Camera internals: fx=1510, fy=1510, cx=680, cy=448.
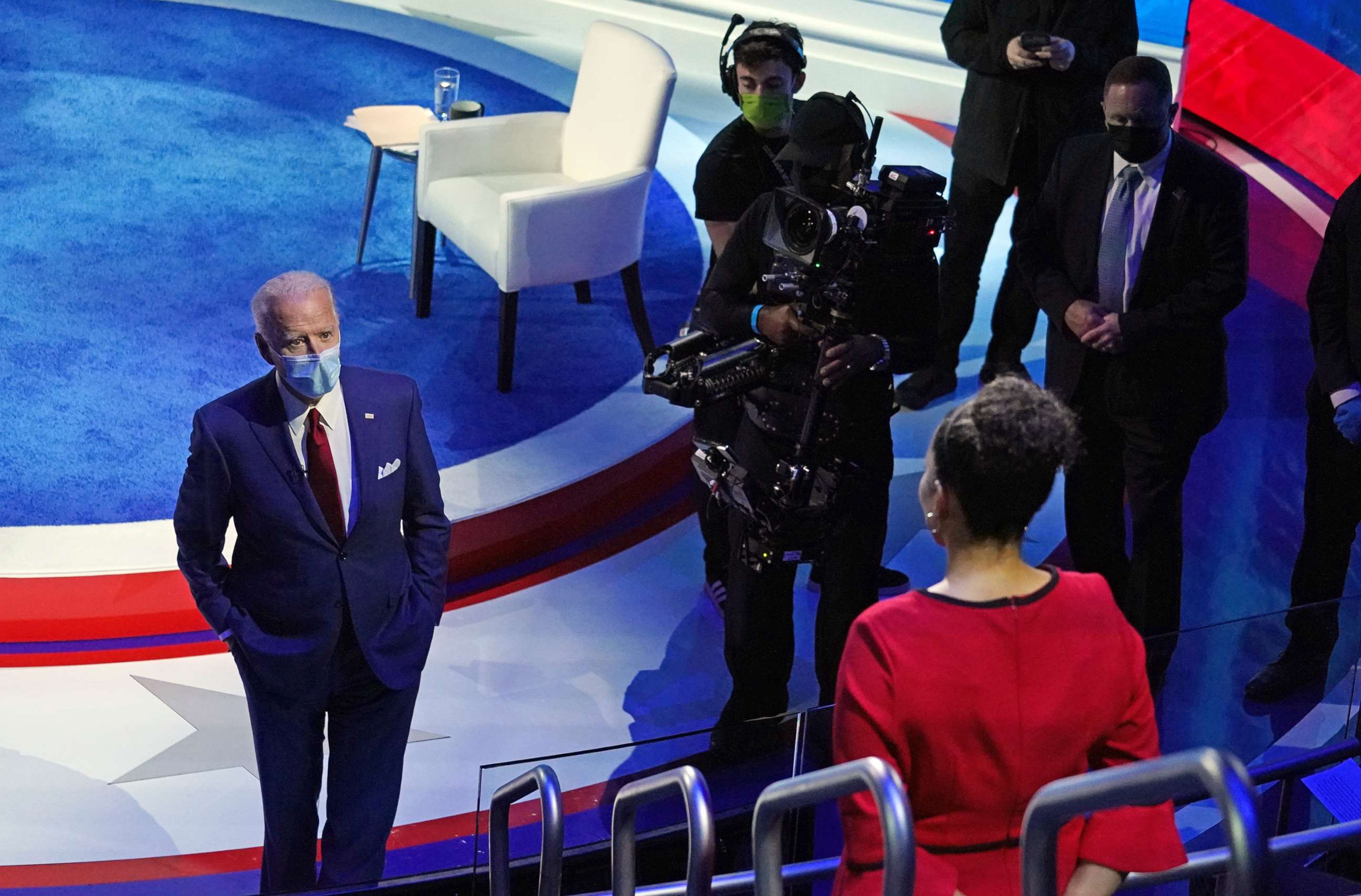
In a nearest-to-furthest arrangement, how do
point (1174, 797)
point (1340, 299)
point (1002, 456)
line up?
1. point (1174, 797)
2. point (1002, 456)
3. point (1340, 299)

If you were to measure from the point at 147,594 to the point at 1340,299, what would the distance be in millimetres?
3247

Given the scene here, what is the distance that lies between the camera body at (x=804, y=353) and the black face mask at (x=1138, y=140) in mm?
669

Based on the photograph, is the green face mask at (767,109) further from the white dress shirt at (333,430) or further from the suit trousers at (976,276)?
the white dress shirt at (333,430)

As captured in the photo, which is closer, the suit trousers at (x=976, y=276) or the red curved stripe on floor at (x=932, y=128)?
the suit trousers at (x=976, y=276)

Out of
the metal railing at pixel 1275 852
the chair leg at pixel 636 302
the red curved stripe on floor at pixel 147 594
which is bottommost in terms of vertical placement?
the red curved stripe on floor at pixel 147 594

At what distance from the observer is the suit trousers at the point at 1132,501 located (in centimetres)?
385

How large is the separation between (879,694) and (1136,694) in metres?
0.34

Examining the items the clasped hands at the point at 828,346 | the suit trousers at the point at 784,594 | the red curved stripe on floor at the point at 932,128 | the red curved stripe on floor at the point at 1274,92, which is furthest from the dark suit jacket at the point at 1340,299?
the red curved stripe on floor at the point at 932,128

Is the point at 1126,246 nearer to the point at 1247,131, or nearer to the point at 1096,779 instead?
the point at 1096,779

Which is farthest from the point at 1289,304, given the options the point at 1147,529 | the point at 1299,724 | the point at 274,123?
the point at 274,123

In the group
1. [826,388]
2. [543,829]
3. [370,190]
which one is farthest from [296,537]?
[370,190]

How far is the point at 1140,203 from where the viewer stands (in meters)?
3.76

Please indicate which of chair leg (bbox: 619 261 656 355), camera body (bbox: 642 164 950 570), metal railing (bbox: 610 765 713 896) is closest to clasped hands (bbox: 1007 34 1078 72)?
chair leg (bbox: 619 261 656 355)

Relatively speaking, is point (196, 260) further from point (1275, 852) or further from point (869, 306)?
point (1275, 852)
